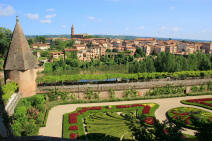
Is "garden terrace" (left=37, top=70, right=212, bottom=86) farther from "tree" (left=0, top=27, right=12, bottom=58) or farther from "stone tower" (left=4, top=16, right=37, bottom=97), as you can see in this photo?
"tree" (left=0, top=27, right=12, bottom=58)

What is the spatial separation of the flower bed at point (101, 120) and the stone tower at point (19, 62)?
679 cm

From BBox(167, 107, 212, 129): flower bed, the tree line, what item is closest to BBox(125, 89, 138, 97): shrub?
BBox(167, 107, 212, 129): flower bed

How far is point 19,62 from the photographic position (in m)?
22.3

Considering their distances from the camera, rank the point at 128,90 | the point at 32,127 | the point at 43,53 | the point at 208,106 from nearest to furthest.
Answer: the point at 32,127, the point at 208,106, the point at 128,90, the point at 43,53

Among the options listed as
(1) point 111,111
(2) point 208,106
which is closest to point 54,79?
(1) point 111,111

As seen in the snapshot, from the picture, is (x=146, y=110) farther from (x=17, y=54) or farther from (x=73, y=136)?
(x=17, y=54)

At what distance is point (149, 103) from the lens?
88.6 feet

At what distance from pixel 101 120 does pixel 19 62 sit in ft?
39.0

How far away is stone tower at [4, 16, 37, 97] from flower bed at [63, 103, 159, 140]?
22.3 feet

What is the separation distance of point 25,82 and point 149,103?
1696 cm

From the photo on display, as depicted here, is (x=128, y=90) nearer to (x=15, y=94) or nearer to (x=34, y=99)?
(x=34, y=99)

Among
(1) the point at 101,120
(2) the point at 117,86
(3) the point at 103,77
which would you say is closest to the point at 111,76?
(3) the point at 103,77

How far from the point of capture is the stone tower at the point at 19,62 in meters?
22.2

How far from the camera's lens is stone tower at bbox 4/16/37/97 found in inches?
875
